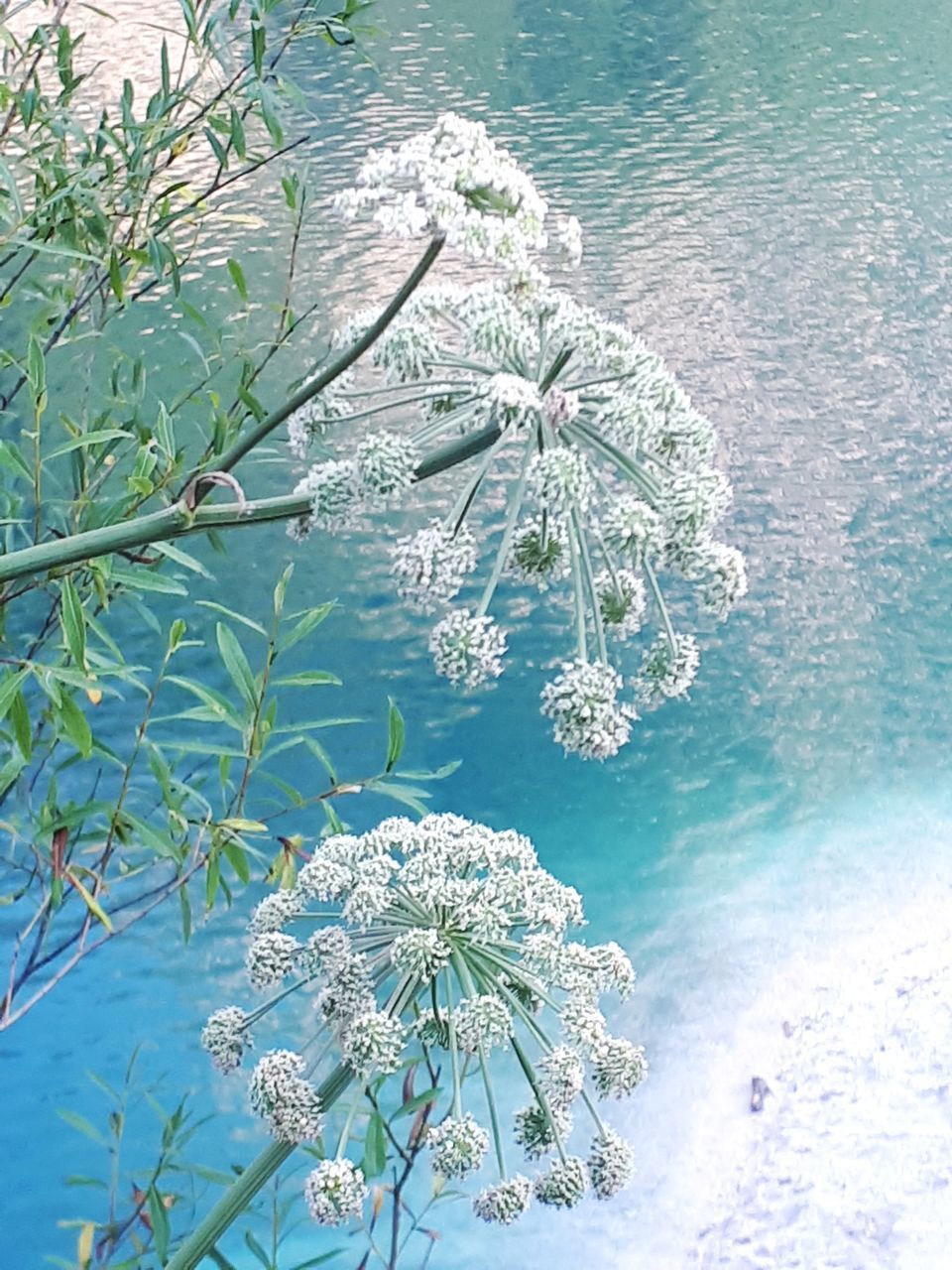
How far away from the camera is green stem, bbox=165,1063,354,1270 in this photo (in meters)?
0.63

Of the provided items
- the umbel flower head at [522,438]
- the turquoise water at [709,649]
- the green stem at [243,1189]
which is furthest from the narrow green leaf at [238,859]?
the turquoise water at [709,649]

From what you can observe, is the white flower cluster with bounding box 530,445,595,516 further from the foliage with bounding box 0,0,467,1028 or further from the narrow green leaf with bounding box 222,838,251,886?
the narrow green leaf with bounding box 222,838,251,886

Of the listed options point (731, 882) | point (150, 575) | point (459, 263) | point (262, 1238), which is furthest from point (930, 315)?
point (150, 575)

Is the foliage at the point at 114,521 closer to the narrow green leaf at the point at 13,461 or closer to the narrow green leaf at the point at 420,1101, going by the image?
the narrow green leaf at the point at 13,461

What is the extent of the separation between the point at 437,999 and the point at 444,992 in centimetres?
4

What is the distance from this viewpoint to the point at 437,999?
0.71m

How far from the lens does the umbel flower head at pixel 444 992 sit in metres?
0.63

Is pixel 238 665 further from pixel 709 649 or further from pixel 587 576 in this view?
pixel 709 649

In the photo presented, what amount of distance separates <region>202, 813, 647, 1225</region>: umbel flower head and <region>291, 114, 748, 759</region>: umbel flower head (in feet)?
0.54

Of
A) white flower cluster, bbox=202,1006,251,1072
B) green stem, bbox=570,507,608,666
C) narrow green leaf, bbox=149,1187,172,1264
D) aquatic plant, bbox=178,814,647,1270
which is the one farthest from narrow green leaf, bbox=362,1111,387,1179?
green stem, bbox=570,507,608,666

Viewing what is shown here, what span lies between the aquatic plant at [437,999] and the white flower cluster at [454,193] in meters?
0.34

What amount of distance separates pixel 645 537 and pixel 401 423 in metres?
2.69

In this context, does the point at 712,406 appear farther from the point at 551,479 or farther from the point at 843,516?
the point at 551,479

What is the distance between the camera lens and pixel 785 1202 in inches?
67.7
